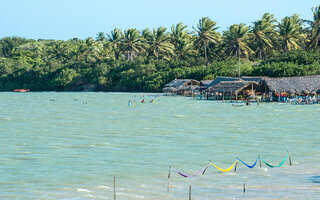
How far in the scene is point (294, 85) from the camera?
62.4 meters

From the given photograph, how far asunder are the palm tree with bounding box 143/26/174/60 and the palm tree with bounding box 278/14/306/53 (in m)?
26.3

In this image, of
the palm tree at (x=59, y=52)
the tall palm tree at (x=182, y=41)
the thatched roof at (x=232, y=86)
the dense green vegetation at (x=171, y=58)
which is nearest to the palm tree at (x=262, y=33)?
the dense green vegetation at (x=171, y=58)

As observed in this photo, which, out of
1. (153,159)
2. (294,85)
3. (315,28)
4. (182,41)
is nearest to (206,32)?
(182,41)

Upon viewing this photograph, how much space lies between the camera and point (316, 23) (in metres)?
86.3

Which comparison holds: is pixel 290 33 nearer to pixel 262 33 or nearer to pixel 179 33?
pixel 262 33

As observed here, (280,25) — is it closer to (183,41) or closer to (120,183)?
(183,41)

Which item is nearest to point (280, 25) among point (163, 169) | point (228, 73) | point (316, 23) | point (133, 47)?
point (316, 23)

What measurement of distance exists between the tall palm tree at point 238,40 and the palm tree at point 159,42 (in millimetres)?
14810

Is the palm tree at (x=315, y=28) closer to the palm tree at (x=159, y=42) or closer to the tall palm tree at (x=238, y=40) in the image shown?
the tall palm tree at (x=238, y=40)

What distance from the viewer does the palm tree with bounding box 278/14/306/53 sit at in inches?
3548

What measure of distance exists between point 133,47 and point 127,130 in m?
78.4

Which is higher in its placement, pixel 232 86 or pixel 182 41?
pixel 182 41

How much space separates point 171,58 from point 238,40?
25.1 meters

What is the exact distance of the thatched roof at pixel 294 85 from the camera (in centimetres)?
6203
